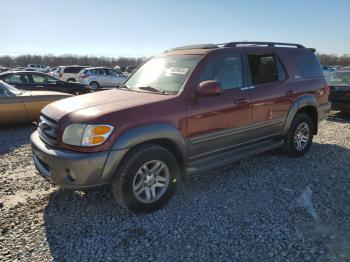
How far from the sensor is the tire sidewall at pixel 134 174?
342cm

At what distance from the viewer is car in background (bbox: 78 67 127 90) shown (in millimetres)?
21078

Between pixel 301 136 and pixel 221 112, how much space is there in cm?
234

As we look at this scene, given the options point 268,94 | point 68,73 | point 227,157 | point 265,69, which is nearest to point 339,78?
point 265,69

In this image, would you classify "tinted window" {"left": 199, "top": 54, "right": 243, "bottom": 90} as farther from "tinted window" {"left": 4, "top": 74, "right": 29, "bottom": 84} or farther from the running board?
"tinted window" {"left": 4, "top": 74, "right": 29, "bottom": 84}

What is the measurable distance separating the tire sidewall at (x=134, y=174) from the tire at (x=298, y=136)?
8.39 ft

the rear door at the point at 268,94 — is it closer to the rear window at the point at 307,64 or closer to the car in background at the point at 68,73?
the rear window at the point at 307,64

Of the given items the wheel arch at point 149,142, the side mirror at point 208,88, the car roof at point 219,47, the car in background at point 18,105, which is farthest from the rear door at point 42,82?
the side mirror at point 208,88

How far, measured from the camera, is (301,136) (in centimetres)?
570

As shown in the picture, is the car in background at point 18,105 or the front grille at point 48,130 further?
the car in background at point 18,105

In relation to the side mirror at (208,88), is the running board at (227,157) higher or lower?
Answer: lower

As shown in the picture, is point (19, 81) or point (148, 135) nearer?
point (148, 135)

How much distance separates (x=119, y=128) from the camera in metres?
3.30

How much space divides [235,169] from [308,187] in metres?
1.14

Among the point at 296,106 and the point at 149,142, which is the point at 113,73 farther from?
the point at 149,142
